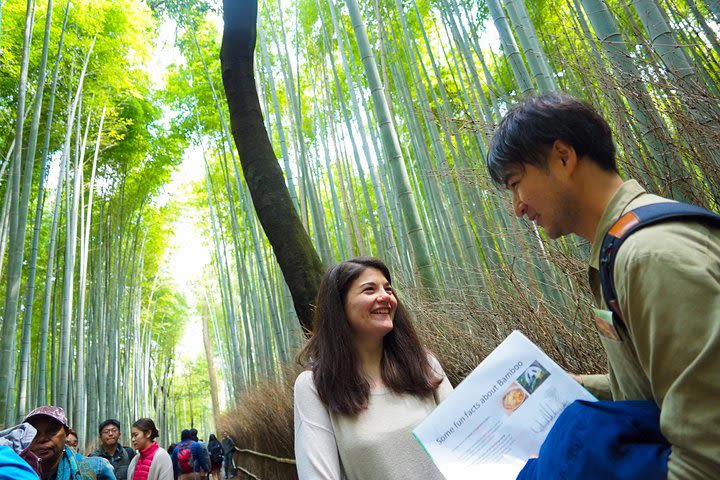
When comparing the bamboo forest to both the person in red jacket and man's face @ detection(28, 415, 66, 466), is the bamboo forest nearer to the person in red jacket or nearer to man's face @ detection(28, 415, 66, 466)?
the person in red jacket

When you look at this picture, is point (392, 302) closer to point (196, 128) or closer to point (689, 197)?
point (689, 197)

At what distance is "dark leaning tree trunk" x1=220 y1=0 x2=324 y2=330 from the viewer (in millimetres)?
2942

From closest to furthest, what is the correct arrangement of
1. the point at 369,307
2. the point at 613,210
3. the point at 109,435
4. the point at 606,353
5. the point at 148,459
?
1. the point at 613,210
2. the point at 606,353
3. the point at 369,307
4. the point at 148,459
5. the point at 109,435

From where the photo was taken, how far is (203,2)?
161 inches

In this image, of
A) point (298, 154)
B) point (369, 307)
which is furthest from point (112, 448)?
point (298, 154)

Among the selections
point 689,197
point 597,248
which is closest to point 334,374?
point 597,248

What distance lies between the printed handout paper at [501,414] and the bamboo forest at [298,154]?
0.91 metres

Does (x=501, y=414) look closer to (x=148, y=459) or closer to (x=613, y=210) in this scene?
(x=613, y=210)

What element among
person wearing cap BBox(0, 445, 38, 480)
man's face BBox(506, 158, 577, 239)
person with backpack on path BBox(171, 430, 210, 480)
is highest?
man's face BBox(506, 158, 577, 239)

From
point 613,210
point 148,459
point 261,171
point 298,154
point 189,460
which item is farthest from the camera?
point 298,154

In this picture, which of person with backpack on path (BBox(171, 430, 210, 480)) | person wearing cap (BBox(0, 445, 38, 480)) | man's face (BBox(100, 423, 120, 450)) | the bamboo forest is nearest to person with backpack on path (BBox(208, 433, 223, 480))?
the bamboo forest

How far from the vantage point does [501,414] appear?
871 mm

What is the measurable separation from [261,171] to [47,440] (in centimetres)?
176

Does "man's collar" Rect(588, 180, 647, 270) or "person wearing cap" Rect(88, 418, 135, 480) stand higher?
"man's collar" Rect(588, 180, 647, 270)
